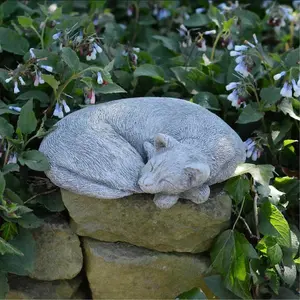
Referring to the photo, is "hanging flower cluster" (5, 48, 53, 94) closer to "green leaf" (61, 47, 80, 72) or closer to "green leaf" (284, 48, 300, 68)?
"green leaf" (61, 47, 80, 72)

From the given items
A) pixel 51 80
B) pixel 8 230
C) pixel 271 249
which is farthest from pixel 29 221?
pixel 271 249

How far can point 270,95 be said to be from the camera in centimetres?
300

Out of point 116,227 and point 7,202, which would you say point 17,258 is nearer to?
point 7,202

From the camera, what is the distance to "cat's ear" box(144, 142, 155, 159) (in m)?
2.49

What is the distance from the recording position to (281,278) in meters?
2.69

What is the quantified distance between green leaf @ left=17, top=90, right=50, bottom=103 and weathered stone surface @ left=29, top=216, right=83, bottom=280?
0.56 metres

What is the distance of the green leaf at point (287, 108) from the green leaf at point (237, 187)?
522mm

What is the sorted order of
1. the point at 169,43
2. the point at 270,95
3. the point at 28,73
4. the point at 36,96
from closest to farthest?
1. the point at 28,73
2. the point at 36,96
3. the point at 270,95
4. the point at 169,43

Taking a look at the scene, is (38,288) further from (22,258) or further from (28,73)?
(28,73)

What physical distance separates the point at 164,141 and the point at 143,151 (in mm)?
175

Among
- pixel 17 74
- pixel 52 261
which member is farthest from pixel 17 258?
pixel 17 74

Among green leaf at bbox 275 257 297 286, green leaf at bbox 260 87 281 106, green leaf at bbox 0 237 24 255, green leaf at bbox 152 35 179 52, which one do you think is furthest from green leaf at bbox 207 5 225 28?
green leaf at bbox 0 237 24 255

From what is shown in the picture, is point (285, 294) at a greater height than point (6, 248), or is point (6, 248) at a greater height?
point (6, 248)

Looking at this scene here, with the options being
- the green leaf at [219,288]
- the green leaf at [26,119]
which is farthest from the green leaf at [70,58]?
the green leaf at [219,288]
